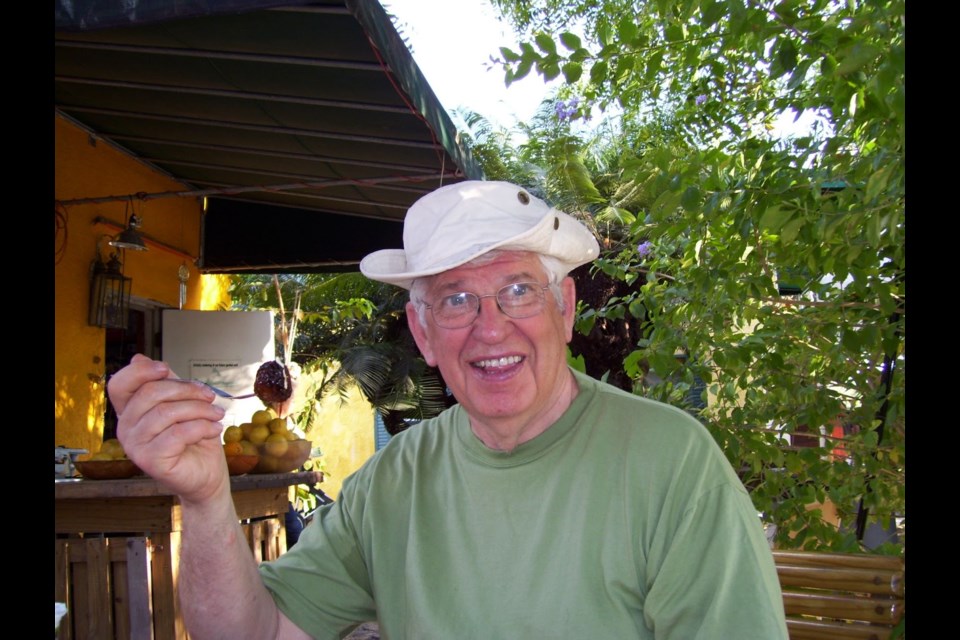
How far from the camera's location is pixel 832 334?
9.21 feet

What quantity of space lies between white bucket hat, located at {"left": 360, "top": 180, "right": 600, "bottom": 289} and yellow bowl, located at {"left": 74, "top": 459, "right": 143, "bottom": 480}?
1950 mm

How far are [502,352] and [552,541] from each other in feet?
1.38

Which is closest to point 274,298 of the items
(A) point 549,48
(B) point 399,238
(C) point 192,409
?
(B) point 399,238

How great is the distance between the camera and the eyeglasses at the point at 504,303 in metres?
1.90

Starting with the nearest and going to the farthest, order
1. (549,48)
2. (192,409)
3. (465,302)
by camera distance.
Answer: (192,409) < (465,302) < (549,48)

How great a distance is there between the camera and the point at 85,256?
6.52m

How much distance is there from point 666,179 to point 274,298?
13477 mm

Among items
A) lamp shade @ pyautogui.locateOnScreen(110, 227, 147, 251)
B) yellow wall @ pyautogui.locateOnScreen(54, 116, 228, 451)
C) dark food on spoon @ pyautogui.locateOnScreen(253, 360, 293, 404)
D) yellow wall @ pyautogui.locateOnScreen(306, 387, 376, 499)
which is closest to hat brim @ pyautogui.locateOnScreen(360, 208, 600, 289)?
dark food on spoon @ pyautogui.locateOnScreen(253, 360, 293, 404)

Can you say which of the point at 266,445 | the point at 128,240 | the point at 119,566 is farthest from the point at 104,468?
the point at 128,240

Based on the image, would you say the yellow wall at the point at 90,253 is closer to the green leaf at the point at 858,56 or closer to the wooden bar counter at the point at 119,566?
the wooden bar counter at the point at 119,566

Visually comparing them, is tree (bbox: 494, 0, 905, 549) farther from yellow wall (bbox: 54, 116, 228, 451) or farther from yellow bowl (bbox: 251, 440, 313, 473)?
yellow wall (bbox: 54, 116, 228, 451)

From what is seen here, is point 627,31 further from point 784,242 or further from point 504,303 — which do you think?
point 504,303

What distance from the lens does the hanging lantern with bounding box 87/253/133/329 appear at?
6539 millimetres
